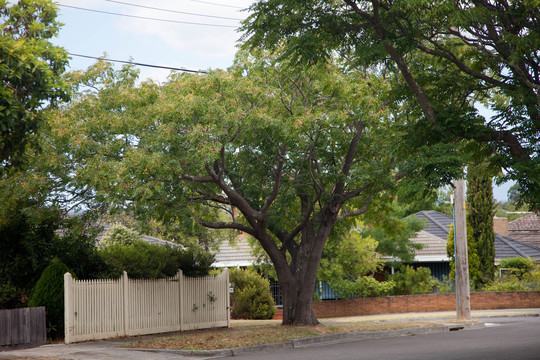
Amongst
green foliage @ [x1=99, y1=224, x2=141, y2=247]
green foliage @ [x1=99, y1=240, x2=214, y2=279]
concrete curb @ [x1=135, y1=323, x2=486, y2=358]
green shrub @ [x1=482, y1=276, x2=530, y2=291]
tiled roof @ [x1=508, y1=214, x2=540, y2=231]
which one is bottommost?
concrete curb @ [x1=135, y1=323, x2=486, y2=358]

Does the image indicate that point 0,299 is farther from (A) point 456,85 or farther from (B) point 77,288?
(A) point 456,85

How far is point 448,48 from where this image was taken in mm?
15055

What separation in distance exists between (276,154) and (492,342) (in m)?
8.26

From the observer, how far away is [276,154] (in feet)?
66.3

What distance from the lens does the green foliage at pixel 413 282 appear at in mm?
32969

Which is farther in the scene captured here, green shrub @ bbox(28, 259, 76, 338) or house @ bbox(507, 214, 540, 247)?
house @ bbox(507, 214, 540, 247)

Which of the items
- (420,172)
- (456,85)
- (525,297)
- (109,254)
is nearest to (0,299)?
(109,254)

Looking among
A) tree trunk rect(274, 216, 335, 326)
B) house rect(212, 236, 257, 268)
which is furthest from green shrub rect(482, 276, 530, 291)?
tree trunk rect(274, 216, 335, 326)

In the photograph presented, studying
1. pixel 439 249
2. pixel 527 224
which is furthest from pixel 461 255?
pixel 527 224

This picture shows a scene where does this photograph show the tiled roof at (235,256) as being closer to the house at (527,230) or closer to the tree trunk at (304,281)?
the tree trunk at (304,281)

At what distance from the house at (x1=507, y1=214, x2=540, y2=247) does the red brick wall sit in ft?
56.7

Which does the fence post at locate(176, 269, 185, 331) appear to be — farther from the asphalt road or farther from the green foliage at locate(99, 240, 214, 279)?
the asphalt road

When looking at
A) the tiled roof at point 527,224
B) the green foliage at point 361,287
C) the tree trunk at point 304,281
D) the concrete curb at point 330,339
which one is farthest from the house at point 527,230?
the tree trunk at point 304,281

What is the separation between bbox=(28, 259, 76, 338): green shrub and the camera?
17.8 m
